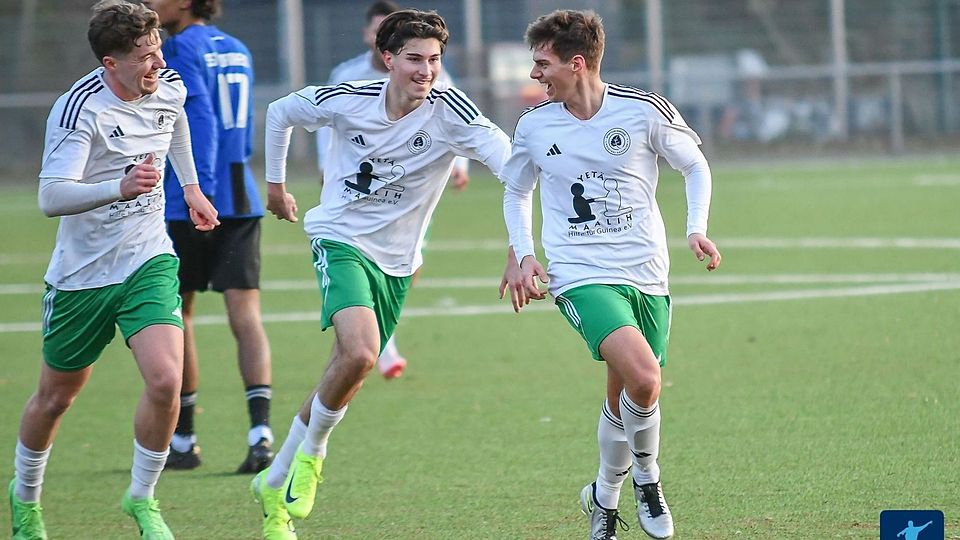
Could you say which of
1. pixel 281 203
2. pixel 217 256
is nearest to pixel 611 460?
pixel 281 203

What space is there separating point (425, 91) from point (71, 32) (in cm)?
2825

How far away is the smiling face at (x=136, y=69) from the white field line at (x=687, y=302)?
6.34m

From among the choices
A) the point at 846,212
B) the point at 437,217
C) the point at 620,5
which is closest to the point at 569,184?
the point at 846,212

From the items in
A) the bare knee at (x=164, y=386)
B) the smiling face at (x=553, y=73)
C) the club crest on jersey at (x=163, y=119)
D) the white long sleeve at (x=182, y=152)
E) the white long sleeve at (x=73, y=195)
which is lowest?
the bare knee at (x=164, y=386)

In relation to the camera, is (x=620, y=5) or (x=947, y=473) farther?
(x=620, y=5)

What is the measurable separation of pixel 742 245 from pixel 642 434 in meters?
10.2

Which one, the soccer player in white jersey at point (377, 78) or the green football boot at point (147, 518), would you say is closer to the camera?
the green football boot at point (147, 518)

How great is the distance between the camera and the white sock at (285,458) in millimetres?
6293

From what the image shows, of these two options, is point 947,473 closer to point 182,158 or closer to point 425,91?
point 425,91

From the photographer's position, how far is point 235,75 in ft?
26.1

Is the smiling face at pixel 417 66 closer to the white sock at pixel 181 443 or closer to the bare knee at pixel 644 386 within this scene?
the bare knee at pixel 644 386

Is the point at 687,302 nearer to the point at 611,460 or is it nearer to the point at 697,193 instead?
the point at 697,193

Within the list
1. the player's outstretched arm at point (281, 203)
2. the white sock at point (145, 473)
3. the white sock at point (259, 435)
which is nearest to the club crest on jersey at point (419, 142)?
the player's outstretched arm at point (281, 203)

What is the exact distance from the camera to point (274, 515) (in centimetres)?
614
